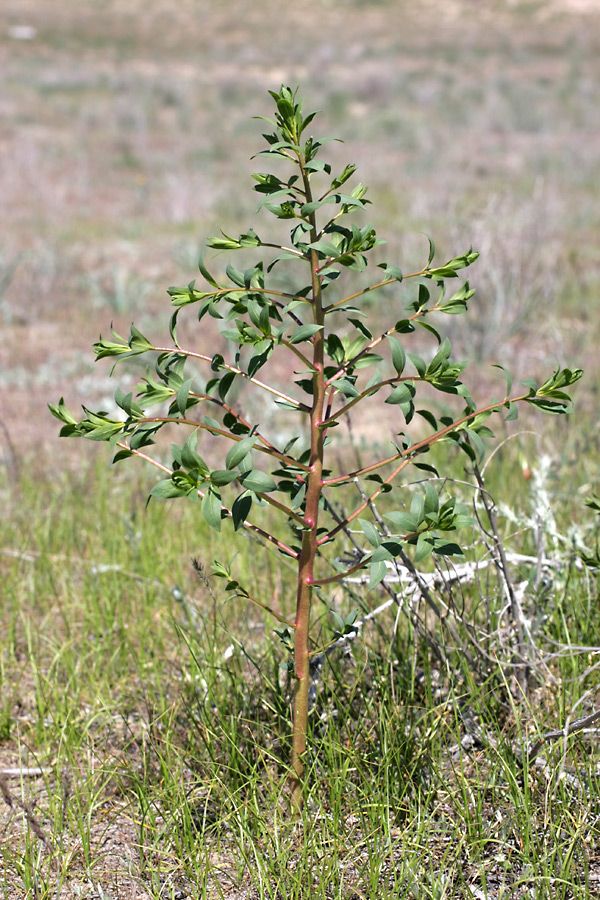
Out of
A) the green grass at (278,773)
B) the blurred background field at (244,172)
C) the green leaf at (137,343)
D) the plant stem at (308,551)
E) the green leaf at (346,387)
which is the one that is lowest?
the green grass at (278,773)

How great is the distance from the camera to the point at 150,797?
1.64 meters

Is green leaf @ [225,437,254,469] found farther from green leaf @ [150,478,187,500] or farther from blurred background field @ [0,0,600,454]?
blurred background field @ [0,0,600,454]

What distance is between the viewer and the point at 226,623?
2.25 m

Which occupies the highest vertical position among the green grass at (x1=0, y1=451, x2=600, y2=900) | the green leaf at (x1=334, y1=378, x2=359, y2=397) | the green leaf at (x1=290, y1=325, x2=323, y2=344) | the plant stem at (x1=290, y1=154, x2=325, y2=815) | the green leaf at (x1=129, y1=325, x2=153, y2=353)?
the green leaf at (x1=290, y1=325, x2=323, y2=344)

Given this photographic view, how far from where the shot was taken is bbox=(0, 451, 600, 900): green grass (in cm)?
145

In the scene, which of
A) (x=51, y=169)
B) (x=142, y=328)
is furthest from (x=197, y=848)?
(x=51, y=169)

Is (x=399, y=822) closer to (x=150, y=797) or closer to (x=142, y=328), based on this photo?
(x=150, y=797)

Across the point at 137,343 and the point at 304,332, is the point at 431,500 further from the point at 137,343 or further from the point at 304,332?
the point at 137,343

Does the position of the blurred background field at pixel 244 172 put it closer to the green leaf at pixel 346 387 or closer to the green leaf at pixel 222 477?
the green leaf at pixel 346 387

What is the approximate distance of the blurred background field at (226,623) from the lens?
1.49m

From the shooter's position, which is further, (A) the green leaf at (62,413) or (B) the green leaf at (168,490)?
(A) the green leaf at (62,413)

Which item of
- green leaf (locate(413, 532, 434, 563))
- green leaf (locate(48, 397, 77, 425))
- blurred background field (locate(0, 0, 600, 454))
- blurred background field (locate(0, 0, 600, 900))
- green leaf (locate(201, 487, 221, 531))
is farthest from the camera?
blurred background field (locate(0, 0, 600, 454))

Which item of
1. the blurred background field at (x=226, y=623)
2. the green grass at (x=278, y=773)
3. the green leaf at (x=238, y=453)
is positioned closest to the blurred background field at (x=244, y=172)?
the blurred background field at (x=226, y=623)

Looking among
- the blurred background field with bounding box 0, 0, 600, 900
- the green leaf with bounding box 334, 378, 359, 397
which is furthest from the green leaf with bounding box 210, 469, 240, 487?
the blurred background field with bounding box 0, 0, 600, 900
